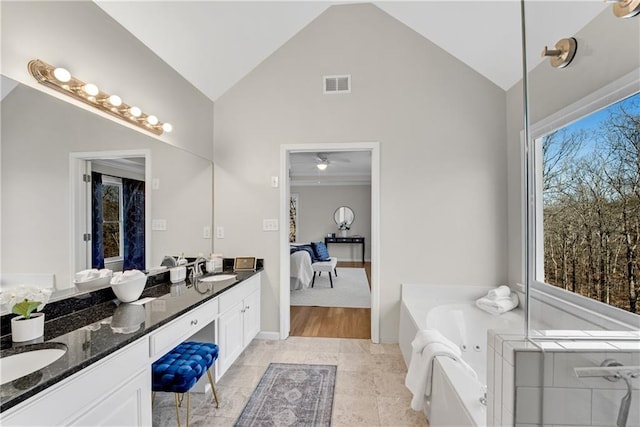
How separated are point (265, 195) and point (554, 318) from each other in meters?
2.54

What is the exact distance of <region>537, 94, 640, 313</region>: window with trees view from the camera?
3.37ft

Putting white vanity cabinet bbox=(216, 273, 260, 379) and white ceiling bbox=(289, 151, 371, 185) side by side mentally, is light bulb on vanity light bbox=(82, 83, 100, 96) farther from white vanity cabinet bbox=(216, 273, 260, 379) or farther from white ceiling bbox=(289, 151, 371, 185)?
white ceiling bbox=(289, 151, 371, 185)

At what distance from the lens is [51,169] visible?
1.51 m

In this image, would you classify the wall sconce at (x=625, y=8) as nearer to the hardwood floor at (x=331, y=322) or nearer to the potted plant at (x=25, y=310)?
the potted plant at (x=25, y=310)

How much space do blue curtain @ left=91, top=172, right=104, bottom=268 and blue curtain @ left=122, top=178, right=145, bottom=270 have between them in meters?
0.23

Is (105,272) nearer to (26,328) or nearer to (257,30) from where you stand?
(26,328)

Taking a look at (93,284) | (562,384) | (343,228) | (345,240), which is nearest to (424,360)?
(562,384)

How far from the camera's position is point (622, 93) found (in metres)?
1.06

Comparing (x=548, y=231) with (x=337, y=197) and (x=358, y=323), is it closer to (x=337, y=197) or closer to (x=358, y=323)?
(x=358, y=323)

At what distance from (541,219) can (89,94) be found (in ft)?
8.09

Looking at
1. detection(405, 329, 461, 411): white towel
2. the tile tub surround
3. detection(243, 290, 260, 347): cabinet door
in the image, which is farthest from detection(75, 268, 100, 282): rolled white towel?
the tile tub surround

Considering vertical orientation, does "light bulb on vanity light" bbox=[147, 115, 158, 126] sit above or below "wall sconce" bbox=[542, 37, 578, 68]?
above

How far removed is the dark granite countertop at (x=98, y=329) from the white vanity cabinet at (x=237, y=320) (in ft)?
0.84

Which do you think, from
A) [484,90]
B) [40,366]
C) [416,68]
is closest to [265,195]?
[416,68]
